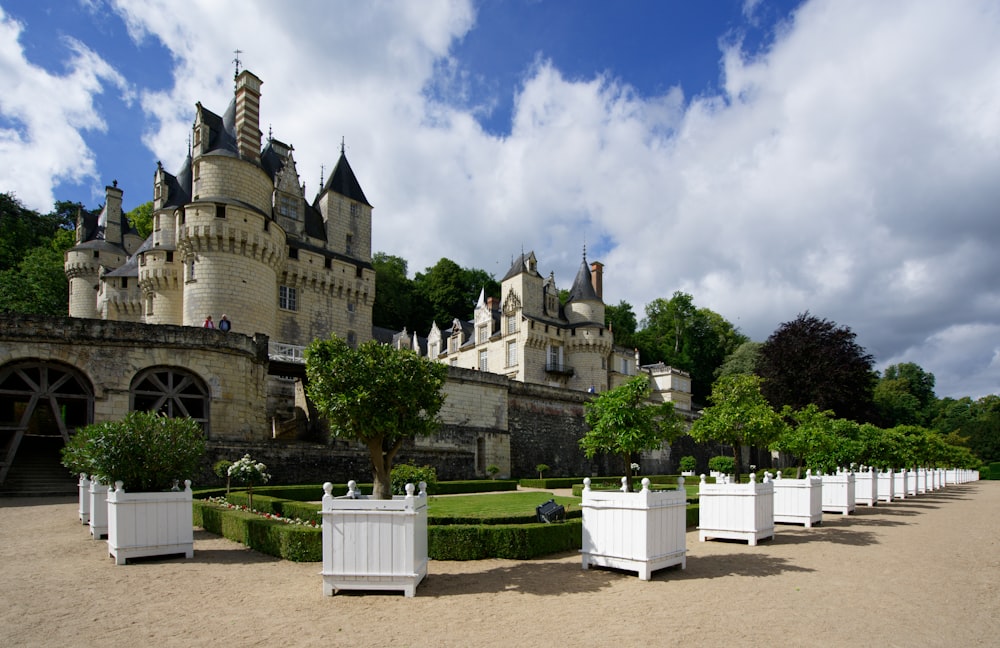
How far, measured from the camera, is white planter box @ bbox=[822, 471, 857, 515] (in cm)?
1584

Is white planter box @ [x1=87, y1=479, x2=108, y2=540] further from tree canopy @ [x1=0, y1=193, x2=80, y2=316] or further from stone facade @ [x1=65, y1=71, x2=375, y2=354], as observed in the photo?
tree canopy @ [x1=0, y1=193, x2=80, y2=316]

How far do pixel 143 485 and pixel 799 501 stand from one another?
12435 millimetres

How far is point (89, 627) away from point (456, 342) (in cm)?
4142

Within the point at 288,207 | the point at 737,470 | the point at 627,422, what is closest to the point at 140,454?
the point at 627,422

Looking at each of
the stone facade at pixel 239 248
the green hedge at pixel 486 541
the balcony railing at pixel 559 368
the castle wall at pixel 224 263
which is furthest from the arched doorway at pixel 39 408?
the balcony railing at pixel 559 368

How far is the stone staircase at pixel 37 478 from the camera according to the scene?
1728 centimetres

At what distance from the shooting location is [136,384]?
63.8 ft

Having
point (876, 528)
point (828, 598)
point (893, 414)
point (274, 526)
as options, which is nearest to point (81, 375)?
point (274, 526)

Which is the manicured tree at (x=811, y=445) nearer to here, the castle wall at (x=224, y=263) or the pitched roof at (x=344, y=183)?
the castle wall at (x=224, y=263)

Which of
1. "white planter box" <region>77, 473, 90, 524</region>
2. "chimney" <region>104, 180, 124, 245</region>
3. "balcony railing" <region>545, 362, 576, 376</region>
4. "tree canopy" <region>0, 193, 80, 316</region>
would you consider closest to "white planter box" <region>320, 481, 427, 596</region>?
"white planter box" <region>77, 473, 90, 524</region>

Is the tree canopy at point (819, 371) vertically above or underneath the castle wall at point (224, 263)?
underneath

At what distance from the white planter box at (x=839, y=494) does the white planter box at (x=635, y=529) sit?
32.7 feet

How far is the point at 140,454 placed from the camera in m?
9.07

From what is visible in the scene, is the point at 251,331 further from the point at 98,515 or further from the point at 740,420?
the point at 740,420
